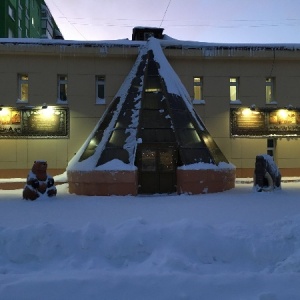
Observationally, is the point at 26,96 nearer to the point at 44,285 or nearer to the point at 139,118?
the point at 139,118

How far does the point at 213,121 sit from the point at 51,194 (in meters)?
9.57

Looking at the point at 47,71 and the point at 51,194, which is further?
the point at 47,71

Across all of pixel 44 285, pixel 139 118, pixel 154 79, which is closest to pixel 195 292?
pixel 44 285

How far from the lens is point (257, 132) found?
18031 mm

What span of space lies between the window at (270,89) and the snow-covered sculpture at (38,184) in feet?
41.5

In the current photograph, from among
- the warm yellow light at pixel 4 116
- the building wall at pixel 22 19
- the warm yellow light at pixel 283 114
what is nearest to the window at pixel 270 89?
the warm yellow light at pixel 283 114

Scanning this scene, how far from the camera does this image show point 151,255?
623cm

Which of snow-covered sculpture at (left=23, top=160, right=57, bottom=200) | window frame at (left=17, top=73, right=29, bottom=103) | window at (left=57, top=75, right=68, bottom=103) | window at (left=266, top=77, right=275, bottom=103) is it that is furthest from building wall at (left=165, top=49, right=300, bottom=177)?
snow-covered sculpture at (left=23, top=160, right=57, bottom=200)

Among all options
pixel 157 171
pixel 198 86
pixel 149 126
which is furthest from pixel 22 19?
pixel 157 171

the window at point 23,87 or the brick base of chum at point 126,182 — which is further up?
the window at point 23,87

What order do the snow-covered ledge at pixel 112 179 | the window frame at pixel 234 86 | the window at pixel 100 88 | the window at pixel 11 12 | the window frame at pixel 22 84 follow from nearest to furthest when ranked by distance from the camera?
1. the snow-covered ledge at pixel 112 179
2. the window frame at pixel 22 84
3. the window at pixel 100 88
4. the window frame at pixel 234 86
5. the window at pixel 11 12

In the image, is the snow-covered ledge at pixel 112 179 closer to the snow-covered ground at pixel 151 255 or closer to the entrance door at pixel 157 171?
the entrance door at pixel 157 171

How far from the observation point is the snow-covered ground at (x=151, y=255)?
479cm

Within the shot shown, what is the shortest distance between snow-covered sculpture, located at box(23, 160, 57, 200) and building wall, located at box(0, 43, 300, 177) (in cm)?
513
